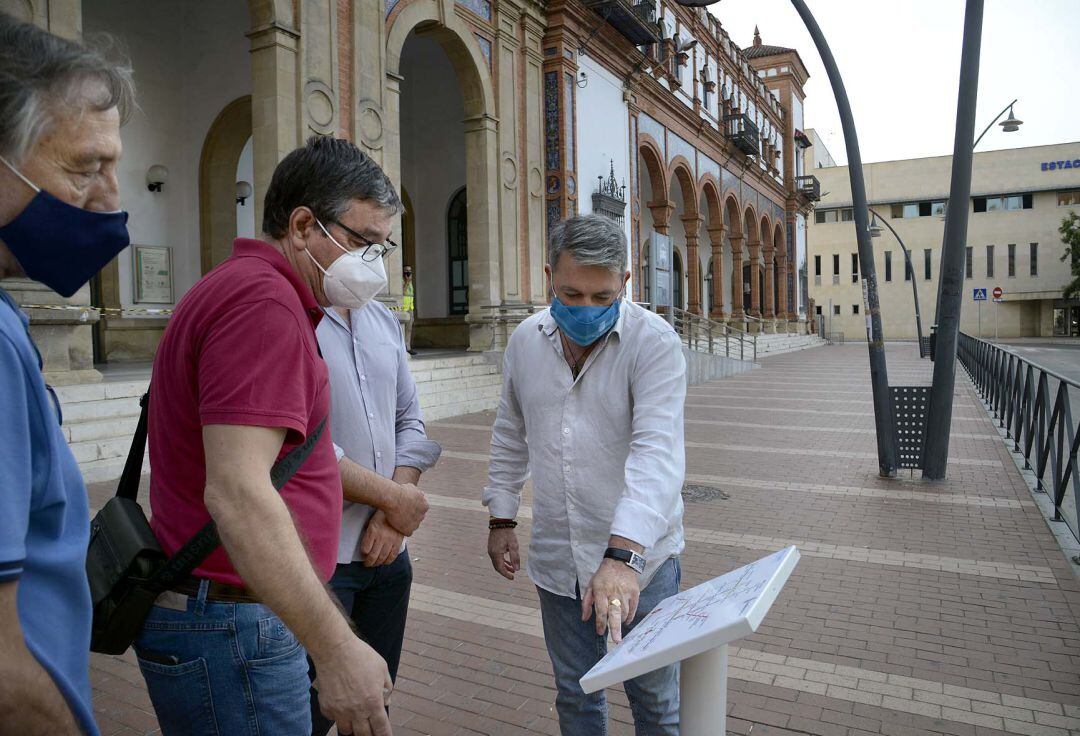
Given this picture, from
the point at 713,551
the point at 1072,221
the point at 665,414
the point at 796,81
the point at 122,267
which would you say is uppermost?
the point at 796,81

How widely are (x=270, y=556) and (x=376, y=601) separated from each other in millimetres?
1278

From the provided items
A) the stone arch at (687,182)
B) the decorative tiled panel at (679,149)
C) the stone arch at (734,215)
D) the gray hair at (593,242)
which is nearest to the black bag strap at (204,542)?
the gray hair at (593,242)

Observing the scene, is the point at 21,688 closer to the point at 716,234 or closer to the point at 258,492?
the point at 258,492

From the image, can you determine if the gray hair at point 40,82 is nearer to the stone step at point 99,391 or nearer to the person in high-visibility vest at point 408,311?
the stone step at point 99,391

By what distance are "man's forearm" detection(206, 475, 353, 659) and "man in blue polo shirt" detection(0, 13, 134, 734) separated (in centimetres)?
24

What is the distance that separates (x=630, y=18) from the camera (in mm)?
18453

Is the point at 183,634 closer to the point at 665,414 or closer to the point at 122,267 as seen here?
the point at 665,414

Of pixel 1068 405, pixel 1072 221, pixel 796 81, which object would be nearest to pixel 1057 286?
pixel 1072 221

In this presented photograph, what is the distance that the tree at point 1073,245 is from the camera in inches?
2018

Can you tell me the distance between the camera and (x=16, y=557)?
1.02 metres

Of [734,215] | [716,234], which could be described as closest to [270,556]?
[716,234]

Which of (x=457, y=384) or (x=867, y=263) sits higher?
(x=867, y=263)

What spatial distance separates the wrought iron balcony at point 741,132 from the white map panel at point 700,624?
3044 centimetres

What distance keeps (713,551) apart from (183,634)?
15.4 feet
